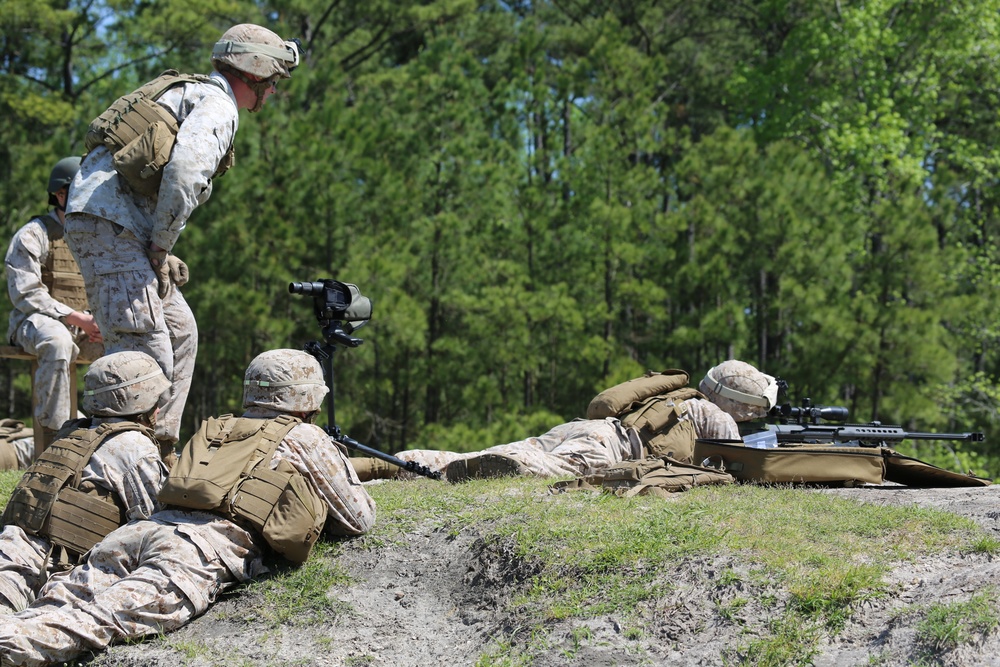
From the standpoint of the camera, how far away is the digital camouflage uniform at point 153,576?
14.6 feet

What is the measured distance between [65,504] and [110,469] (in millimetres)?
252

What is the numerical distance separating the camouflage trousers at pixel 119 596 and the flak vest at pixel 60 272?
346 cm

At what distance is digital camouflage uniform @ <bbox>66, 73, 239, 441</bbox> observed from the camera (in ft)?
18.4

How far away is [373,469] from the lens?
7504 millimetres

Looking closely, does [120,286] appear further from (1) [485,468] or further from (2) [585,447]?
(2) [585,447]

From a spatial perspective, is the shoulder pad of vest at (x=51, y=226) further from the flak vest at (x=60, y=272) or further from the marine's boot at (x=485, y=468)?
the marine's boot at (x=485, y=468)

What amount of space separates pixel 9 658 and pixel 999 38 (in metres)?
25.6

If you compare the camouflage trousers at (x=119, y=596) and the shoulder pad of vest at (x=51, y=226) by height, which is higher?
the shoulder pad of vest at (x=51, y=226)

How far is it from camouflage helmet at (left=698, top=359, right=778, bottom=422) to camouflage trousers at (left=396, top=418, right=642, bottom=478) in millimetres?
775

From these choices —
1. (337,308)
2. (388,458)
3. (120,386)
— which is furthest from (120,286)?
(388,458)

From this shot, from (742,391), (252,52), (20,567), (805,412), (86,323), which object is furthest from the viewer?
(805,412)

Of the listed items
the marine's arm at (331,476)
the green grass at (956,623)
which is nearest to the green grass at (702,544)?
the marine's arm at (331,476)

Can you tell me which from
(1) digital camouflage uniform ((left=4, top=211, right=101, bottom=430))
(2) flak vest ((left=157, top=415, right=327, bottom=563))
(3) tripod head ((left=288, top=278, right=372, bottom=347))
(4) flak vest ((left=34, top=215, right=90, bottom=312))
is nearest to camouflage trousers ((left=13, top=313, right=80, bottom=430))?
(1) digital camouflage uniform ((left=4, top=211, right=101, bottom=430))

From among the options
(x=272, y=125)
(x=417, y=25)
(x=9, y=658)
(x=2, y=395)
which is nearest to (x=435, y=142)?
(x=272, y=125)
